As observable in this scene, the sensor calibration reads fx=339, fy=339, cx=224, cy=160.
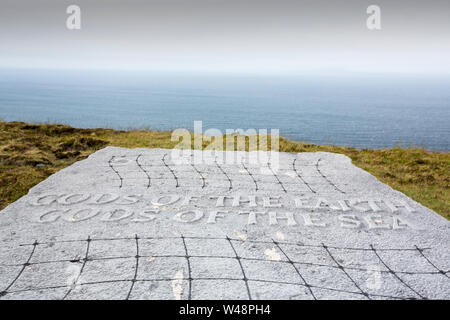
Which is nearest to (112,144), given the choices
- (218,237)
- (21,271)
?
(218,237)

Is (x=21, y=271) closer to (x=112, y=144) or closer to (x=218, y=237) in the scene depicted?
(x=218, y=237)

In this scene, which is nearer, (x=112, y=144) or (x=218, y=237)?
(x=218, y=237)

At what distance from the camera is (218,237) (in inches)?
163

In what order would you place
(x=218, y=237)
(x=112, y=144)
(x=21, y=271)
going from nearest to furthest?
(x=21, y=271), (x=218, y=237), (x=112, y=144)

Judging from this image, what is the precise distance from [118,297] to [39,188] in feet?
11.7

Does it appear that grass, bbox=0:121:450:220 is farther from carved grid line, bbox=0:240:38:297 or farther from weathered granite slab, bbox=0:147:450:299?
carved grid line, bbox=0:240:38:297

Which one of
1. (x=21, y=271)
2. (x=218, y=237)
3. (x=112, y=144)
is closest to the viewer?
(x=21, y=271)

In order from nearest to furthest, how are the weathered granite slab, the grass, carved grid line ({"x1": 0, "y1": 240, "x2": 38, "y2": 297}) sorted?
carved grid line ({"x1": 0, "y1": 240, "x2": 38, "y2": 297}) → the weathered granite slab → the grass

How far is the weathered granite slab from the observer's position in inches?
124

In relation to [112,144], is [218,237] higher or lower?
lower

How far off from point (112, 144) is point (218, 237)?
225 inches

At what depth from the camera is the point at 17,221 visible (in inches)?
175

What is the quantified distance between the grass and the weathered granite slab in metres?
0.58

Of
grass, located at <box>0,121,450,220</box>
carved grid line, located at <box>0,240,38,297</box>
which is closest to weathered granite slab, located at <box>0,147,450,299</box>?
carved grid line, located at <box>0,240,38,297</box>
